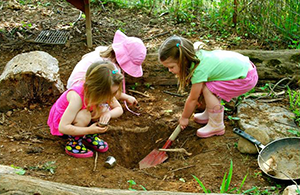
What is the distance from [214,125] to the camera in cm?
307

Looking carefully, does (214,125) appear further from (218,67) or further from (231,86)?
(218,67)

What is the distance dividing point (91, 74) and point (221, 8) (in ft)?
11.6

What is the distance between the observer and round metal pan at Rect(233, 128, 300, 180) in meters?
2.58

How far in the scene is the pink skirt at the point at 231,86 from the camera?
9.66 ft

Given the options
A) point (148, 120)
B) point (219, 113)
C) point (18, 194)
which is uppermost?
point (18, 194)

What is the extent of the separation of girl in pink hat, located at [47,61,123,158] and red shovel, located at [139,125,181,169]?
402 millimetres

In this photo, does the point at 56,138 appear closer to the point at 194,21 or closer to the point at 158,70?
the point at 158,70

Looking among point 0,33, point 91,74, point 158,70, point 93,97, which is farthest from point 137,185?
point 0,33

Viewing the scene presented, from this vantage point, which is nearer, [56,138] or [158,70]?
[56,138]

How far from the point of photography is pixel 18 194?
5.74 ft

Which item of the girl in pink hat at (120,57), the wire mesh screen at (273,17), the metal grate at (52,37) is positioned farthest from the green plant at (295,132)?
the metal grate at (52,37)

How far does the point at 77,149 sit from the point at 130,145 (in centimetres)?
62

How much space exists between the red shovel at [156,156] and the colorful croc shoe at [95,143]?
15.7 inches

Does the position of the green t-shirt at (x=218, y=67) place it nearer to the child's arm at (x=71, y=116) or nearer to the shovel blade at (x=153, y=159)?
the shovel blade at (x=153, y=159)
